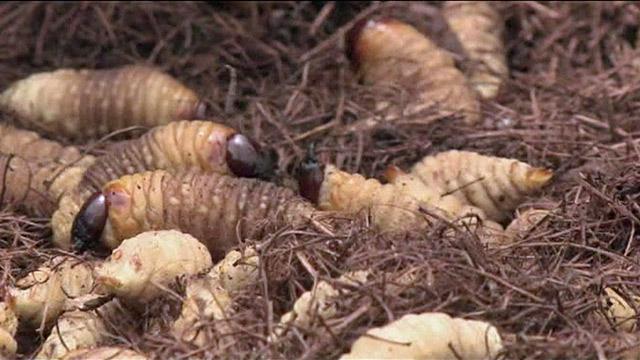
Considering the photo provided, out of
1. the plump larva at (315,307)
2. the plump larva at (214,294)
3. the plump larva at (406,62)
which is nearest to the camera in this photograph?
the plump larva at (315,307)

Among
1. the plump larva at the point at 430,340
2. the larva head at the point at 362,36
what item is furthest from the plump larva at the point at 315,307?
the larva head at the point at 362,36

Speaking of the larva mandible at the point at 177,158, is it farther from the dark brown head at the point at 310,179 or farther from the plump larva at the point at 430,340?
the plump larva at the point at 430,340

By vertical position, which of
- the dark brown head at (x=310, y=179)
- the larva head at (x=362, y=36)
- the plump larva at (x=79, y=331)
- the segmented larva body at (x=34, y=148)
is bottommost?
the plump larva at (x=79, y=331)

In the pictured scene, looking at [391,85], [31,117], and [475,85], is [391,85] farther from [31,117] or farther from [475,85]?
[31,117]

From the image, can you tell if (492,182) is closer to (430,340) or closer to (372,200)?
(372,200)

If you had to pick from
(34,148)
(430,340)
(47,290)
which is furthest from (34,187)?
(430,340)

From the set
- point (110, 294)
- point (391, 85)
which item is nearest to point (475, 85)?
point (391, 85)
